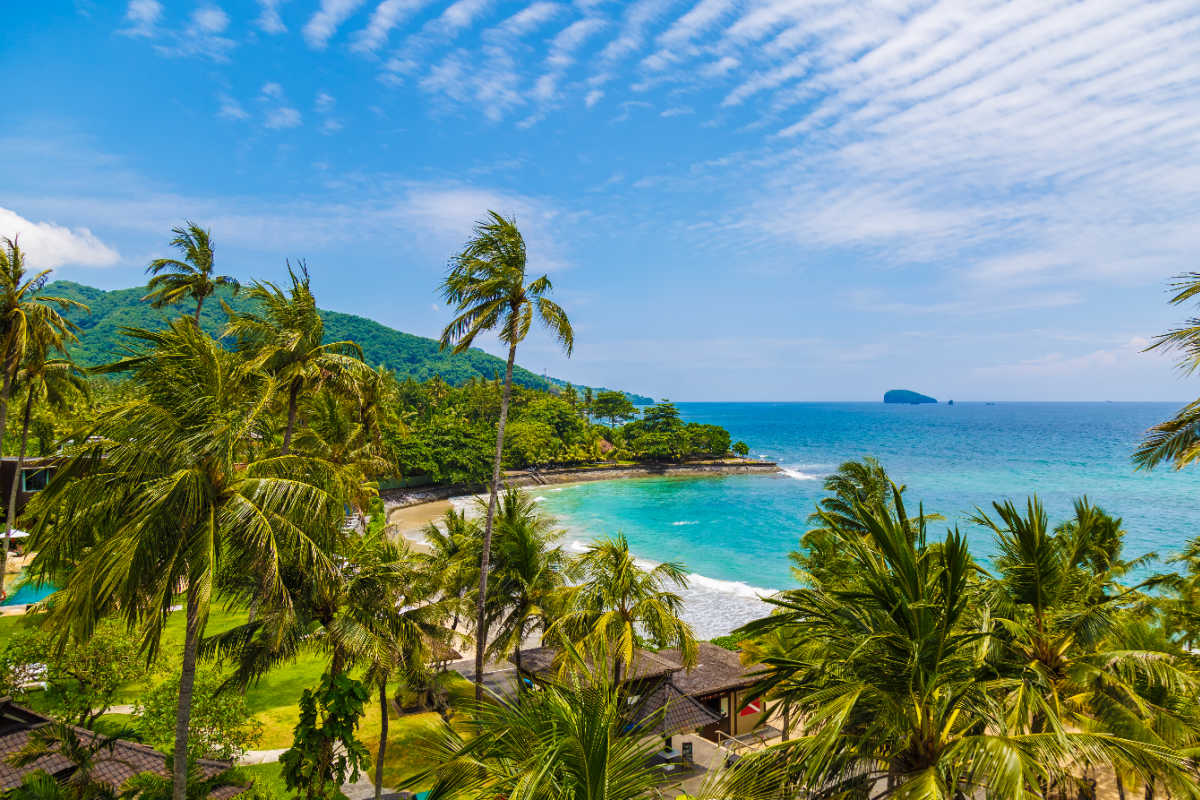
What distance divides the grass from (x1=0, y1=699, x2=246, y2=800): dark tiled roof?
70.2 inches

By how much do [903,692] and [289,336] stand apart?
12.4m

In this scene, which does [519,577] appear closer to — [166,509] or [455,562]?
[455,562]

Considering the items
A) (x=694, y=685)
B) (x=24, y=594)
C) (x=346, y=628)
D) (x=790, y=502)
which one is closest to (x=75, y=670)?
(x=346, y=628)

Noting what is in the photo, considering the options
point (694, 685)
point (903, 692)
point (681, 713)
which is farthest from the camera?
point (694, 685)

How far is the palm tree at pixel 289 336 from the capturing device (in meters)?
12.9

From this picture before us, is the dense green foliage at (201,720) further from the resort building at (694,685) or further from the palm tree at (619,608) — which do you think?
the resort building at (694,685)

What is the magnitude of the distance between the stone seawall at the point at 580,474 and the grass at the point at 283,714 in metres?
33.9

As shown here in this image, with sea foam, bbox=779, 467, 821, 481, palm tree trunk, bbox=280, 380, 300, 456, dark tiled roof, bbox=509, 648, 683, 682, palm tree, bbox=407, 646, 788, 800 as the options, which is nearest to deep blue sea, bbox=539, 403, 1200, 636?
sea foam, bbox=779, 467, 821, 481

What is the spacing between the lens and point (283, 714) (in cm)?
1473

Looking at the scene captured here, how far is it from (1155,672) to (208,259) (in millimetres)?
23426

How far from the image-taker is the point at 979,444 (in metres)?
119

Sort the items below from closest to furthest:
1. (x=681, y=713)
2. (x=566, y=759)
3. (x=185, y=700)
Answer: (x=566, y=759)
(x=185, y=700)
(x=681, y=713)

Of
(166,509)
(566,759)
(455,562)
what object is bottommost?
(455,562)

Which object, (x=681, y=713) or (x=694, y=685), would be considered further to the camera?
(x=694, y=685)
